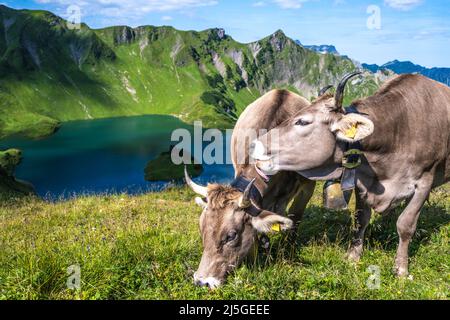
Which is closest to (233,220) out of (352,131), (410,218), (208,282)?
(208,282)

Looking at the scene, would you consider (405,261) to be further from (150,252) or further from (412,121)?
(150,252)

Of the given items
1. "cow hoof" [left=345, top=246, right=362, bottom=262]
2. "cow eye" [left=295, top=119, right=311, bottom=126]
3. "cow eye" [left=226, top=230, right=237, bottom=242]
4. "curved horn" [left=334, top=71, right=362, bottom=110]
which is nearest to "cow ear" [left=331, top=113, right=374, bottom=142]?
"curved horn" [left=334, top=71, right=362, bottom=110]

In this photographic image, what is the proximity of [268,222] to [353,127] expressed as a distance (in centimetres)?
219

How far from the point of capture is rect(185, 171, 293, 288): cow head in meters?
6.23

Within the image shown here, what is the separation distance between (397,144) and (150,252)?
16.6ft

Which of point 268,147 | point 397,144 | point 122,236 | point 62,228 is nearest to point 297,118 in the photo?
point 268,147

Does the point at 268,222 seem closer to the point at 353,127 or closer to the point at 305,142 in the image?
the point at 305,142

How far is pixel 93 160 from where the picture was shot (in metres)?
119

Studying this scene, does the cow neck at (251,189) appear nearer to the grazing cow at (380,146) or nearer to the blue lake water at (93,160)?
the grazing cow at (380,146)

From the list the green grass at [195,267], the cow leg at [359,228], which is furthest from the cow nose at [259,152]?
the cow leg at [359,228]

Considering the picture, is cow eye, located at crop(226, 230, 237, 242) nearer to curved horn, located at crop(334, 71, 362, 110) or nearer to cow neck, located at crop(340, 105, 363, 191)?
cow neck, located at crop(340, 105, 363, 191)

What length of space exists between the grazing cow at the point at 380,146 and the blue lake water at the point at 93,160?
47786 mm

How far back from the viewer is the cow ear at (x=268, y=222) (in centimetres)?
641
